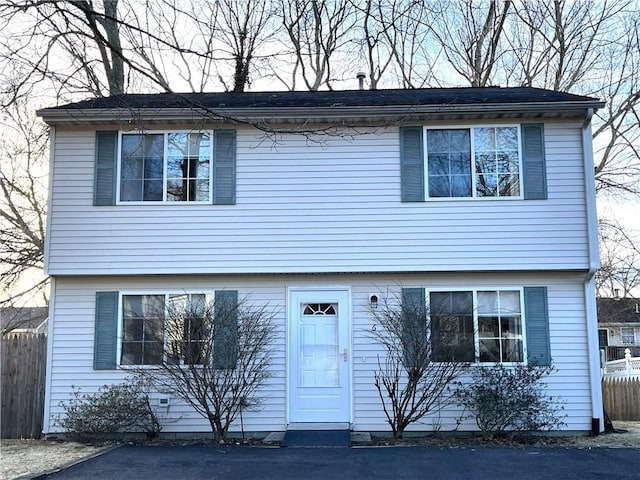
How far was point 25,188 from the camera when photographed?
53.0 feet

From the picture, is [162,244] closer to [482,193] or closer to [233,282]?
[233,282]

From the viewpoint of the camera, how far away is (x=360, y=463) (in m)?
7.23

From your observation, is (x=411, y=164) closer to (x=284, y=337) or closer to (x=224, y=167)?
(x=224, y=167)

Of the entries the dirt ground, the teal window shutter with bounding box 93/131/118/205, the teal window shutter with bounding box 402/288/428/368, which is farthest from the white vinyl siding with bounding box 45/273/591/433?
the teal window shutter with bounding box 93/131/118/205

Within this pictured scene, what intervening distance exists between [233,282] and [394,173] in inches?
125

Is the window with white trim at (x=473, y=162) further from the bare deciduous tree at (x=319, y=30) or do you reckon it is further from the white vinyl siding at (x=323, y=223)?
the bare deciduous tree at (x=319, y=30)

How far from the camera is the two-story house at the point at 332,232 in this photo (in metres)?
9.33

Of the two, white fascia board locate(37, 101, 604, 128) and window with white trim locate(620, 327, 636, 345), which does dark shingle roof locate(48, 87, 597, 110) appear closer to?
white fascia board locate(37, 101, 604, 128)

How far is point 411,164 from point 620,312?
94.1 ft

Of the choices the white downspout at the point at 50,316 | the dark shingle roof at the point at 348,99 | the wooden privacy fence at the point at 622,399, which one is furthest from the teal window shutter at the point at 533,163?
the white downspout at the point at 50,316

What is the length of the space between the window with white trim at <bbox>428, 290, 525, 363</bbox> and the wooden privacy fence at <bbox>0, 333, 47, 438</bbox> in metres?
6.54

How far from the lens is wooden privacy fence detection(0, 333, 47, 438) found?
9750mm

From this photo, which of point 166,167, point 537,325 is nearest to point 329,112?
point 166,167

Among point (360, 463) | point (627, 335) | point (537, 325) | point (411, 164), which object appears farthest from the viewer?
point (627, 335)
